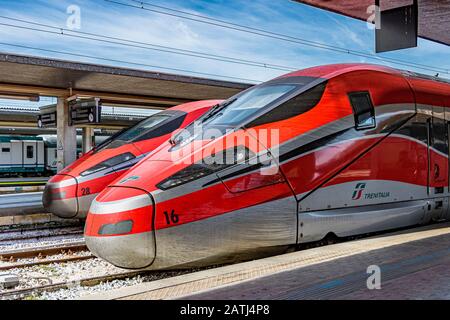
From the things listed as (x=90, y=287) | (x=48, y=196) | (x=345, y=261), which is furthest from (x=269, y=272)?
(x=48, y=196)

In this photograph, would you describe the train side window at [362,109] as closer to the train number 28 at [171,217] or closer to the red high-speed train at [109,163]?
the train number 28 at [171,217]

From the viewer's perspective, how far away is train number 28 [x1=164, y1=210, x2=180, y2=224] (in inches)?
207

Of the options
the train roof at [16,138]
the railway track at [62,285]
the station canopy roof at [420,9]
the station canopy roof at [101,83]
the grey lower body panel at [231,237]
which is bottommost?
the railway track at [62,285]

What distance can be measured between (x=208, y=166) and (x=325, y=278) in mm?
1907

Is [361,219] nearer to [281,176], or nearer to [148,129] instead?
[281,176]

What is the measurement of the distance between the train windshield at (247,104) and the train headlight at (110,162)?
131 inches

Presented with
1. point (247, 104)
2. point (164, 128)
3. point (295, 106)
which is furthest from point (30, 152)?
point (295, 106)

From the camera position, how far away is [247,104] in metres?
6.51

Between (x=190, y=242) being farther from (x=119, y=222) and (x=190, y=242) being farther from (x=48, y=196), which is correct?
(x=48, y=196)

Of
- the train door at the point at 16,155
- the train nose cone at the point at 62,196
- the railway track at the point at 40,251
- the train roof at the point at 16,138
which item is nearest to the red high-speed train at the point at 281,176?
the railway track at the point at 40,251

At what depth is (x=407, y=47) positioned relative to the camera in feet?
28.3

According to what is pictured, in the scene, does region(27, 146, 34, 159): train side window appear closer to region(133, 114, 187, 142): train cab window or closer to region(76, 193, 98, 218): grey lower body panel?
region(76, 193, 98, 218): grey lower body panel

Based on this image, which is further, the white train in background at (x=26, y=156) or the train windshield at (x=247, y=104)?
the white train in background at (x=26, y=156)

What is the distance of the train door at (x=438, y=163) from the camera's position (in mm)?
7750
